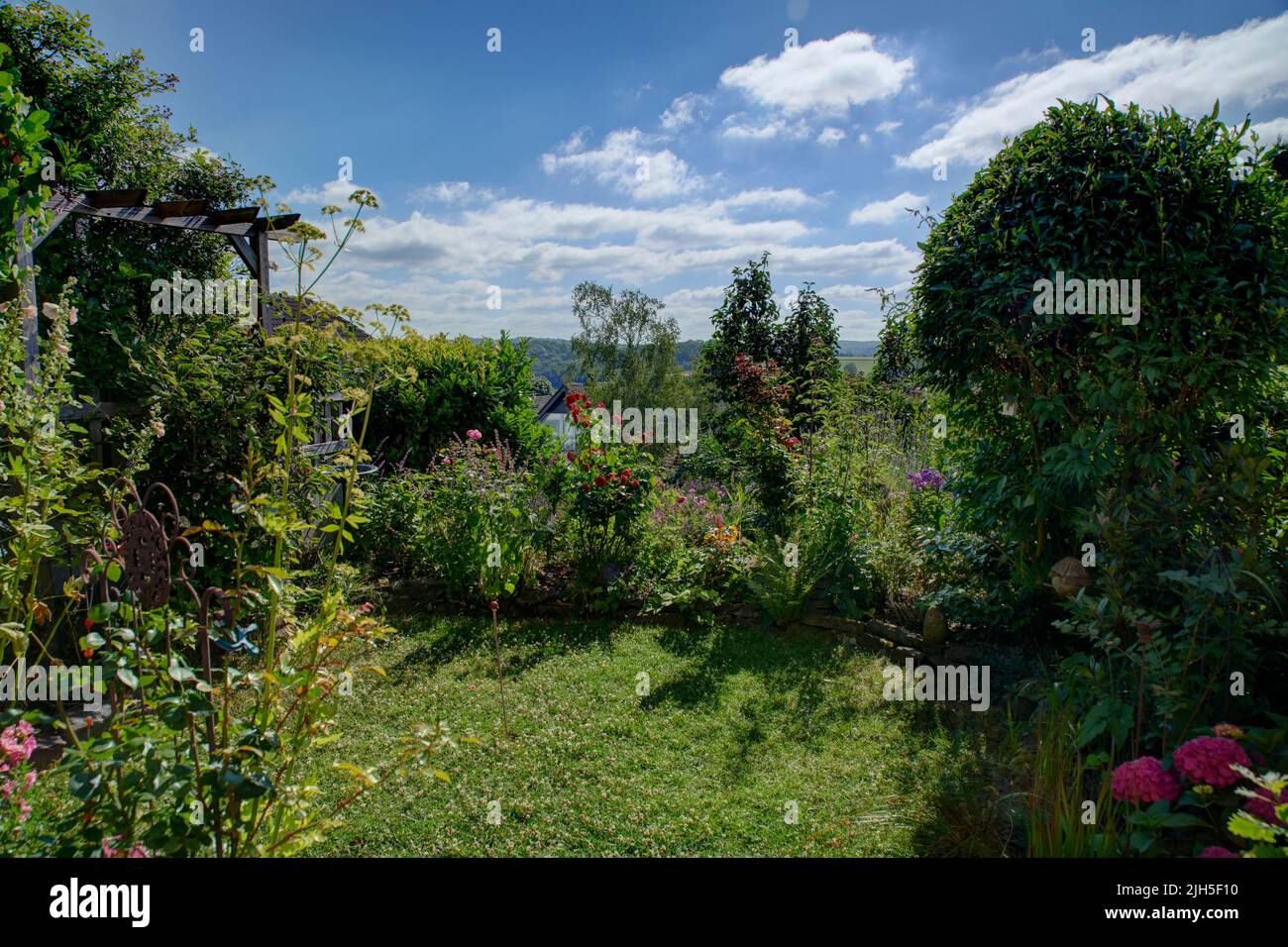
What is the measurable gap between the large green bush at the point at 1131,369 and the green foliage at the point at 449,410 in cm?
628

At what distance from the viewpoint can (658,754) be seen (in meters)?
3.71

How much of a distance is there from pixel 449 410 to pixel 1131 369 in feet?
25.8

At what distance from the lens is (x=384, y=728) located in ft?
13.0

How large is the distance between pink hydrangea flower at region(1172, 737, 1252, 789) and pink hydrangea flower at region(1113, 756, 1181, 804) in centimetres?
12

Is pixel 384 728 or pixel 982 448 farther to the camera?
pixel 982 448

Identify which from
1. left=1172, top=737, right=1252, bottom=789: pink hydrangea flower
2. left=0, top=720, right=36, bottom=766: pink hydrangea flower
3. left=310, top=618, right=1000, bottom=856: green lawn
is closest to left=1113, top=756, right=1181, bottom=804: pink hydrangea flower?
left=1172, top=737, right=1252, bottom=789: pink hydrangea flower

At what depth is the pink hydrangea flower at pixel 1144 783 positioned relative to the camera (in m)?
2.22

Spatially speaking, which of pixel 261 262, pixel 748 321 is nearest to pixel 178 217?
pixel 261 262

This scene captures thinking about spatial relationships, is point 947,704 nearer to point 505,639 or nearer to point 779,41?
point 505,639

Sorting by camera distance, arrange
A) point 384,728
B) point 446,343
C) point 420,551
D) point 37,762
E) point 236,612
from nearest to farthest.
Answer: point 236,612
point 37,762
point 384,728
point 420,551
point 446,343

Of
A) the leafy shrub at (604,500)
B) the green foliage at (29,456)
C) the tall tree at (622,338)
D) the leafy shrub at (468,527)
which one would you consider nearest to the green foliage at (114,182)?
the green foliage at (29,456)

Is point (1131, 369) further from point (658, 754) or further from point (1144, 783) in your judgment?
point (658, 754)

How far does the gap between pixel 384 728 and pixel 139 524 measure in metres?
2.35
